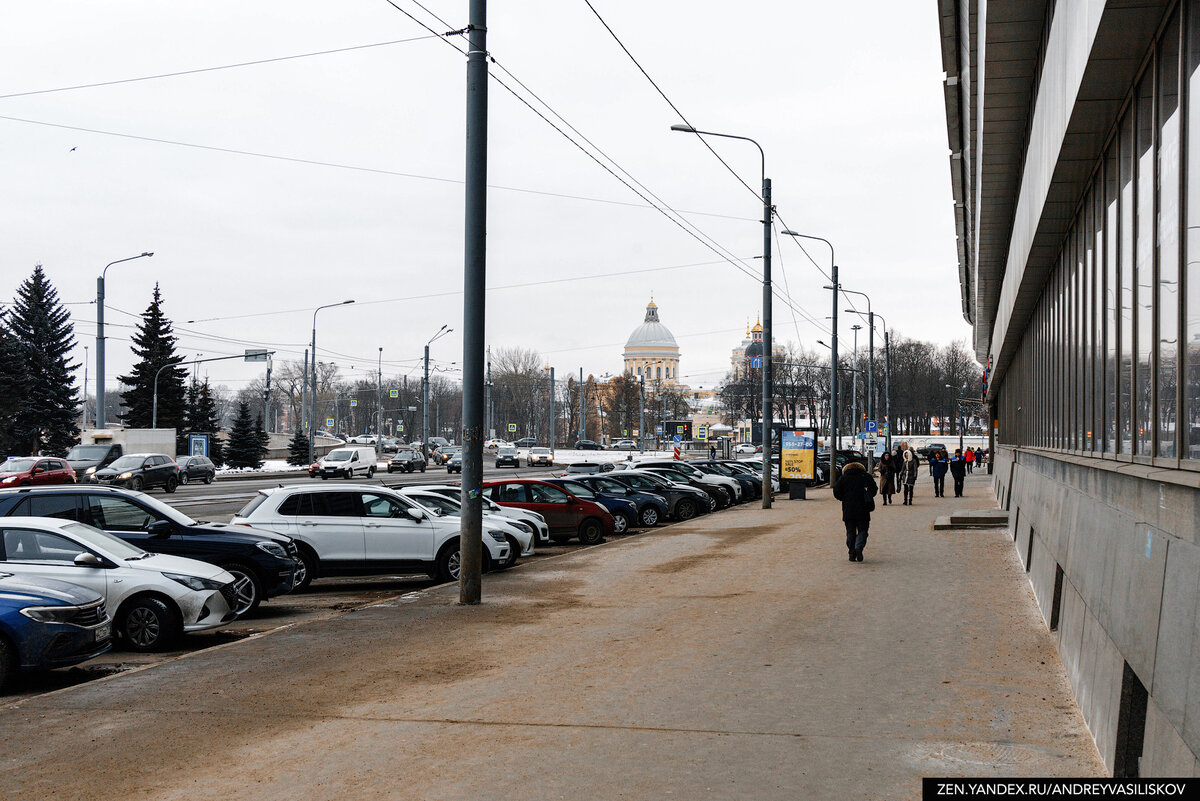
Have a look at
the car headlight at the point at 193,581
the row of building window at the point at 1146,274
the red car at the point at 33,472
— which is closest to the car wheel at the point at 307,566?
the car headlight at the point at 193,581

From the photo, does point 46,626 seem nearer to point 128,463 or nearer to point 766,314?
point 766,314

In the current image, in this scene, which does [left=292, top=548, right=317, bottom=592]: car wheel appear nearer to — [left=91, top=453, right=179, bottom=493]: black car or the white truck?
[left=91, top=453, right=179, bottom=493]: black car

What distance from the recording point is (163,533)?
46.0 feet

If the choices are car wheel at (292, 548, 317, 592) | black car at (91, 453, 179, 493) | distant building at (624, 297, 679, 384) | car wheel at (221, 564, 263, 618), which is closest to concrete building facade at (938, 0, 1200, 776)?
car wheel at (221, 564, 263, 618)

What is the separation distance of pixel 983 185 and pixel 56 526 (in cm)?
1346

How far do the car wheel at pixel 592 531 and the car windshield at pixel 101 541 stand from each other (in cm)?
1266

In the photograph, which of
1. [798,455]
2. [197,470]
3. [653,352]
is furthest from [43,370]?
[653,352]

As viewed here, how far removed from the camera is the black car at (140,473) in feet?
147

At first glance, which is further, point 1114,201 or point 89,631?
point 89,631

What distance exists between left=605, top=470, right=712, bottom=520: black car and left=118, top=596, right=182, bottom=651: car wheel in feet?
65.3

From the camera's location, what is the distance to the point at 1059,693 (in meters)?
8.40

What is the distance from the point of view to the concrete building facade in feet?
16.7

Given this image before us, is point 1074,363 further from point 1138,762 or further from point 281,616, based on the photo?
point 281,616

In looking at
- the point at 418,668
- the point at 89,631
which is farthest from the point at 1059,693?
the point at 89,631
